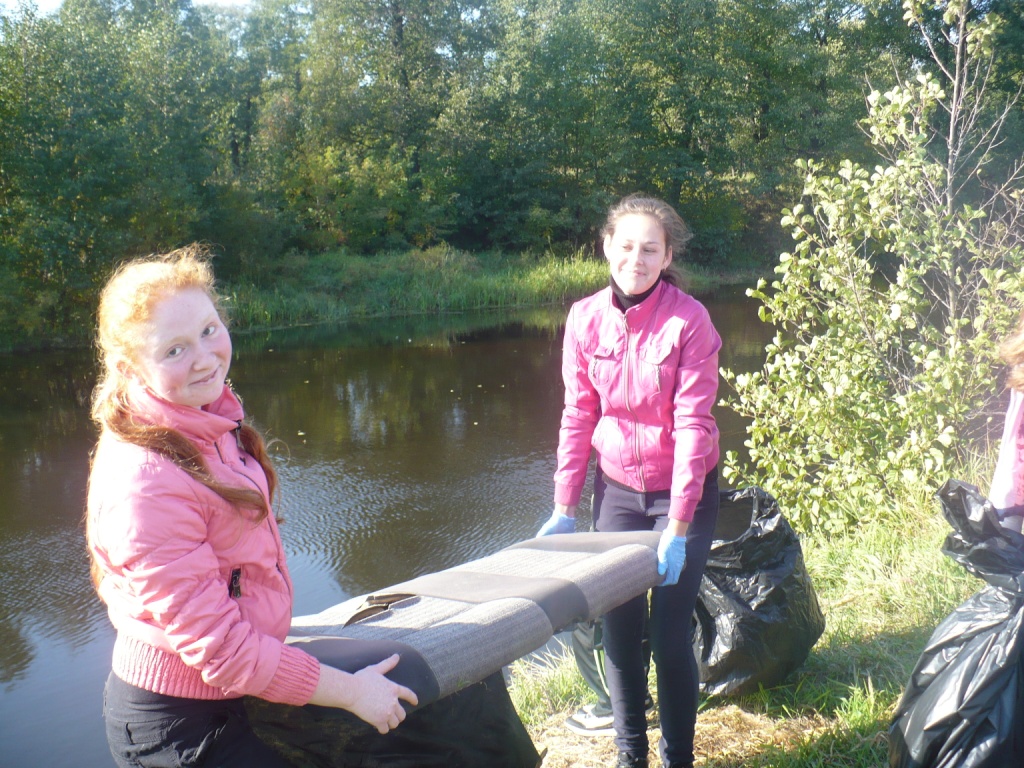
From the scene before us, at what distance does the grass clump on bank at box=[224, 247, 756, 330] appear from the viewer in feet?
65.7

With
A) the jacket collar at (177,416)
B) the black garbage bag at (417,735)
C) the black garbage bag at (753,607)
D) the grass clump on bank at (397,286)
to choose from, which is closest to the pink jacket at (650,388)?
the black garbage bag at (753,607)

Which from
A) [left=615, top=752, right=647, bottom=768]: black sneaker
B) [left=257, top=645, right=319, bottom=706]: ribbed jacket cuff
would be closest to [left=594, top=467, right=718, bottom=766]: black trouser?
[left=615, top=752, right=647, bottom=768]: black sneaker

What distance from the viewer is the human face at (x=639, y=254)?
8.35ft

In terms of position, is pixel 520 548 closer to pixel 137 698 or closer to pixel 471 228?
pixel 137 698

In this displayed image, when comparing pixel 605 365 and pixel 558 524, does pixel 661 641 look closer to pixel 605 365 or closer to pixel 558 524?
pixel 558 524

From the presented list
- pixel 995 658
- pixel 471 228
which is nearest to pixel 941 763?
pixel 995 658

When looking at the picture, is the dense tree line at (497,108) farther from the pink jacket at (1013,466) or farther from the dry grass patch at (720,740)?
the pink jacket at (1013,466)

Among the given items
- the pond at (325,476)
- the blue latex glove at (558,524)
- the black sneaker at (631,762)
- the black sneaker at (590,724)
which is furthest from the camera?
the pond at (325,476)

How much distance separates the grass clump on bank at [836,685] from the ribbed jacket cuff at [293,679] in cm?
140

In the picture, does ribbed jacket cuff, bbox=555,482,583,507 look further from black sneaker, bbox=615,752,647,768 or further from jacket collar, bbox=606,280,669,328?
black sneaker, bbox=615,752,647,768

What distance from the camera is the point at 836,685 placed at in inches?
117

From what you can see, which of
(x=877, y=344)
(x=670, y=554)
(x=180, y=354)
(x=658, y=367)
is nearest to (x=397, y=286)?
(x=877, y=344)

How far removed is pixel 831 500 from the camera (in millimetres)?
4859

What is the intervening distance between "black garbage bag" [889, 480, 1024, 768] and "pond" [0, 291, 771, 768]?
160 centimetres
